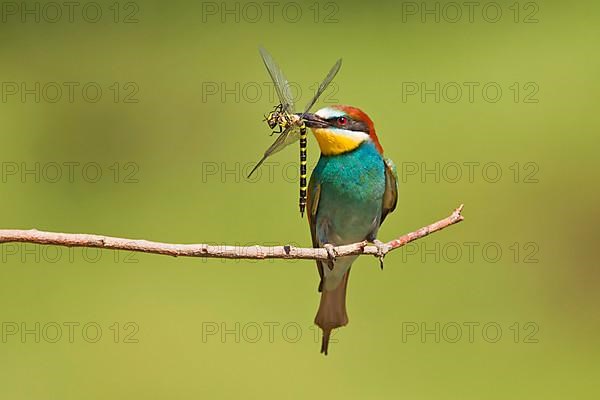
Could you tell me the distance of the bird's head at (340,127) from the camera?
1632 mm

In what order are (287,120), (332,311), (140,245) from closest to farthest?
(140,245) < (287,120) < (332,311)

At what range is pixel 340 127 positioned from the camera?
164 cm

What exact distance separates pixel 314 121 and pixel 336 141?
6cm

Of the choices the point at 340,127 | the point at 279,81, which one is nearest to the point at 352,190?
the point at 340,127

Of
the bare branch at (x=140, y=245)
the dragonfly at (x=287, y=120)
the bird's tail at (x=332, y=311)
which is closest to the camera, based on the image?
the bare branch at (x=140, y=245)

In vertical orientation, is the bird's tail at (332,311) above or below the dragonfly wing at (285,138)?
below

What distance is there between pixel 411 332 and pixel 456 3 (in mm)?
2195

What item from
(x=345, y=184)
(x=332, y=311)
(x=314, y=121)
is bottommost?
(x=332, y=311)

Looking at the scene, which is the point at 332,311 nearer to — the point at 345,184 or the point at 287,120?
the point at 345,184

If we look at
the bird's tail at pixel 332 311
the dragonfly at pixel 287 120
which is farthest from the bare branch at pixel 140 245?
the bird's tail at pixel 332 311

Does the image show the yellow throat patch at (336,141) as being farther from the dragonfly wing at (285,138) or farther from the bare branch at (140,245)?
the bare branch at (140,245)

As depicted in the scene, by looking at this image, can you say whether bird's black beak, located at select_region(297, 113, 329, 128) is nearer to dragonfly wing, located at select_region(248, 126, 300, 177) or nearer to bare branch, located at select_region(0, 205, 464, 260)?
dragonfly wing, located at select_region(248, 126, 300, 177)

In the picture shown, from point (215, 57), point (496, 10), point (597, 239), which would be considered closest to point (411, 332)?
point (597, 239)

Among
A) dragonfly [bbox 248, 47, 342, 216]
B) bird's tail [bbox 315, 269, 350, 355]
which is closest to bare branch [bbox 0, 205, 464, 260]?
dragonfly [bbox 248, 47, 342, 216]
